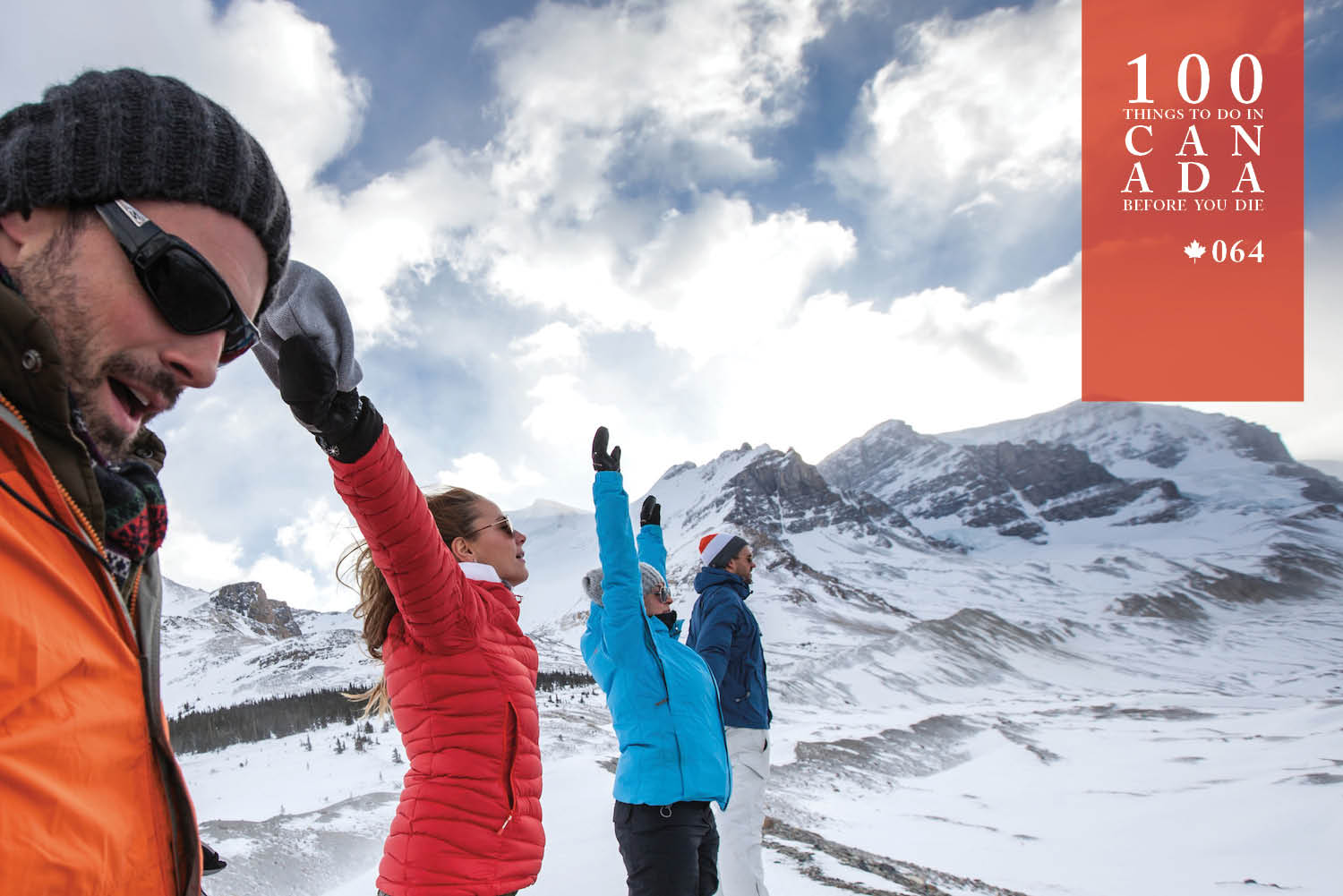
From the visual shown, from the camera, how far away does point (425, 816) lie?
1.98m

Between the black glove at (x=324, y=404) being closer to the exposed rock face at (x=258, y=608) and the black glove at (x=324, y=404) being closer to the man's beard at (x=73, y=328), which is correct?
the man's beard at (x=73, y=328)

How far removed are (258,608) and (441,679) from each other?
8464cm

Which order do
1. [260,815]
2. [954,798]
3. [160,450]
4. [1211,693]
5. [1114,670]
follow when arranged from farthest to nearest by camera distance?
[1114,670], [1211,693], [954,798], [260,815], [160,450]

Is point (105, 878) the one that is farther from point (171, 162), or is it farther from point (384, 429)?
point (384, 429)

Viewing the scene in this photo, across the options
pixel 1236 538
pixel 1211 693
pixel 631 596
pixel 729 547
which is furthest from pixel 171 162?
pixel 1236 538

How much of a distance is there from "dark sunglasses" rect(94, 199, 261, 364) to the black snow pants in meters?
2.66

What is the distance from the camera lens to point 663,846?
2924 millimetres

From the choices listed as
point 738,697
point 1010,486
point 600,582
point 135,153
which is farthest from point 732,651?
point 1010,486

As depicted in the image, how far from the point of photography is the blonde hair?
88.0 inches

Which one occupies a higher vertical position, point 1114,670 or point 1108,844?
point 1114,670

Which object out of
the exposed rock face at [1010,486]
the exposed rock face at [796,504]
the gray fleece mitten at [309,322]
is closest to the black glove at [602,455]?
the gray fleece mitten at [309,322]

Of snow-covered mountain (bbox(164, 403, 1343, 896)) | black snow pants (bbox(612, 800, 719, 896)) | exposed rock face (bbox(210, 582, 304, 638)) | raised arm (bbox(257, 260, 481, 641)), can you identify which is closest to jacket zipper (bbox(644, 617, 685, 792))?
black snow pants (bbox(612, 800, 719, 896))

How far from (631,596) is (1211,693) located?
158 feet

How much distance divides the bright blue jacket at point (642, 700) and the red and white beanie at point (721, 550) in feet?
4.50
